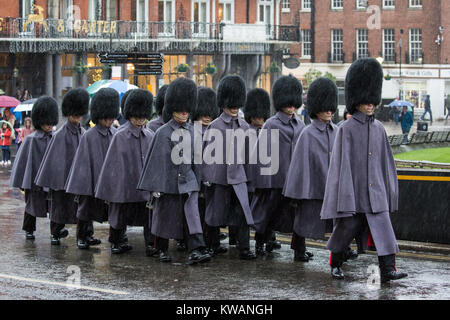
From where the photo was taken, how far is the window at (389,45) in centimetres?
6475

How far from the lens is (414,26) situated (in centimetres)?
6394

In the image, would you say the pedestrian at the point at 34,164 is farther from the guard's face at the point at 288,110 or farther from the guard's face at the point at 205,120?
the guard's face at the point at 288,110

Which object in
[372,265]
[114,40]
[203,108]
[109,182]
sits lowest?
[372,265]

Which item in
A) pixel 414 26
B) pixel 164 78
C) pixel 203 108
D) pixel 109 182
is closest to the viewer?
pixel 109 182

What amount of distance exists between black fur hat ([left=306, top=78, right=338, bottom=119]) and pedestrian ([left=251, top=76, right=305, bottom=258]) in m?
0.54

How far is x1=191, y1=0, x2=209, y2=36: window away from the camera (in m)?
48.8

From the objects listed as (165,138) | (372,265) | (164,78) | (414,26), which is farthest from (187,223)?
(414,26)

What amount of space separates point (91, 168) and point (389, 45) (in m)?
53.1

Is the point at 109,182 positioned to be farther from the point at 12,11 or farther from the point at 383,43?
the point at 383,43

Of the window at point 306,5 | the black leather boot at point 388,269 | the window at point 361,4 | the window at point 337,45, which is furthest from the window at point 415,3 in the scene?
the black leather boot at point 388,269

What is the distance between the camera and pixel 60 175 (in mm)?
14180

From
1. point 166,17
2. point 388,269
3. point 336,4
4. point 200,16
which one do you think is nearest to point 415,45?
point 336,4

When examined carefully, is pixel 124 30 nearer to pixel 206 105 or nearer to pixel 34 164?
pixel 34 164

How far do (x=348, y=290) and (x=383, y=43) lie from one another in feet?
184
